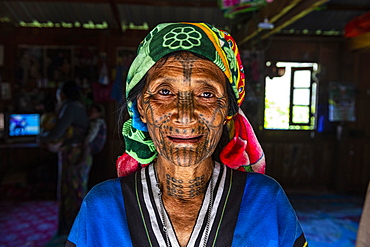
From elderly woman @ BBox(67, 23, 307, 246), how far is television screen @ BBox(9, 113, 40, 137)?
538 centimetres

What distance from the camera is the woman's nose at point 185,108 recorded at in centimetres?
113

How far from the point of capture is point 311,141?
6.23 m

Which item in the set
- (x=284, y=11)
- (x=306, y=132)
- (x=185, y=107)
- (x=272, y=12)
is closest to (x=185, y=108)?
(x=185, y=107)

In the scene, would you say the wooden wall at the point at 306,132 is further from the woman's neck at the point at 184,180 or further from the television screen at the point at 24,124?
the woman's neck at the point at 184,180


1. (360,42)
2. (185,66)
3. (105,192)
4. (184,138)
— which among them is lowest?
(105,192)

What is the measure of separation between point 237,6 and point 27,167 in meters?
5.16

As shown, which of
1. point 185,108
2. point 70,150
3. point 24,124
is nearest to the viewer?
point 185,108

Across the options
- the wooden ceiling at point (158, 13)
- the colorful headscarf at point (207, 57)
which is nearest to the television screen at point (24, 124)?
the wooden ceiling at point (158, 13)

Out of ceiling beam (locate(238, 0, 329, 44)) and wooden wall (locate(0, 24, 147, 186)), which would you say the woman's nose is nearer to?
ceiling beam (locate(238, 0, 329, 44))

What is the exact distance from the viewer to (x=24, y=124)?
5977 mm

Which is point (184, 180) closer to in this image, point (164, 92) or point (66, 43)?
point (164, 92)

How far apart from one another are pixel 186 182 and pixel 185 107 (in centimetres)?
32

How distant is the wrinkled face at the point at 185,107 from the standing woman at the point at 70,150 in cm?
282

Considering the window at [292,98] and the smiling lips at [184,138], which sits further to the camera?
the window at [292,98]
